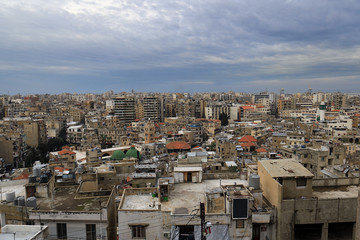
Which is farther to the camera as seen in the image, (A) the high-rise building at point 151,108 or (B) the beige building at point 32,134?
(A) the high-rise building at point 151,108

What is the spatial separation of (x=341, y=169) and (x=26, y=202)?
1839cm

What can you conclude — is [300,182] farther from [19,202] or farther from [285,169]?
[19,202]

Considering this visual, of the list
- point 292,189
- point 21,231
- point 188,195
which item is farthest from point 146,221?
point 292,189

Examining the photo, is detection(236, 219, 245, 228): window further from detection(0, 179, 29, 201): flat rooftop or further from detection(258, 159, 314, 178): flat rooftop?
detection(0, 179, 29, 201): flat rooftop

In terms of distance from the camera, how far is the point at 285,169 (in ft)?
44.8

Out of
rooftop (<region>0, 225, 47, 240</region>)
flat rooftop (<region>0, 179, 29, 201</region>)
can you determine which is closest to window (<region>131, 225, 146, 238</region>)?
rooftop (<region>0, 225, 47, 240</region>)

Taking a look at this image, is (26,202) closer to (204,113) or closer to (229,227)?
(229,227)

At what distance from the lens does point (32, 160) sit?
46188 millimetres

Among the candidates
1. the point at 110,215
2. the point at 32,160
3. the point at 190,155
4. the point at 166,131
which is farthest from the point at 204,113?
the point at 110,215

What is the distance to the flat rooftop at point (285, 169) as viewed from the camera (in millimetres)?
13102

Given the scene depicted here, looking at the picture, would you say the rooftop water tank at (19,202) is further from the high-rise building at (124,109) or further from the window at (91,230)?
the high-rise building at (124,109)

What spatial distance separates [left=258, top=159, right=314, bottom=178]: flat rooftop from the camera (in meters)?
13.1

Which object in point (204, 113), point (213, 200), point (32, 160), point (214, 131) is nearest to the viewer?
point (213, 200)

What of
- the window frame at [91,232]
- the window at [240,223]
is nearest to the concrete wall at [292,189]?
the window at [240,223]
